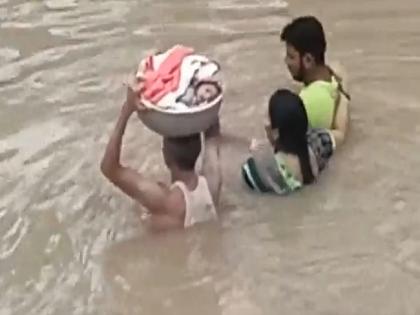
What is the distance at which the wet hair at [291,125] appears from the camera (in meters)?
3.90

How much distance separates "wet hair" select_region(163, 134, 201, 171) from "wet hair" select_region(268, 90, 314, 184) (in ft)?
1.02

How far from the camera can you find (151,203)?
3742 mm

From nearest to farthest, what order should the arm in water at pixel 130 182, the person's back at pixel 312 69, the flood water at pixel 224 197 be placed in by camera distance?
the flood water at pixel 224 197 → the arm in water at pixel 130 182 → the person's back at pixel 312 69

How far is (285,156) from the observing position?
396 cm

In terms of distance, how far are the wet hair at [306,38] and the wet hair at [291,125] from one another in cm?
25

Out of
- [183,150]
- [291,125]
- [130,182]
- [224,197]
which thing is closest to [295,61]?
[291,125]

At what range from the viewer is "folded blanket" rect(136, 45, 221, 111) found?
3.59 meters

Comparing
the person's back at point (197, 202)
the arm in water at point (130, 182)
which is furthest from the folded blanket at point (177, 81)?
the person's back at point (197, 202)

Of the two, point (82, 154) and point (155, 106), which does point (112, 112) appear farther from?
point (155, 106)

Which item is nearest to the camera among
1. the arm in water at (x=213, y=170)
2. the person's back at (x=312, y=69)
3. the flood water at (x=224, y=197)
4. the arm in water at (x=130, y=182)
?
the flood water at (x=224, y=197)

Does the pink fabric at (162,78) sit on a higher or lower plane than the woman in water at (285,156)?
higher

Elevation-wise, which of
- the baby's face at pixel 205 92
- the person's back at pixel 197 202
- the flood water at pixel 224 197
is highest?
the baby's face at pixel 205 92

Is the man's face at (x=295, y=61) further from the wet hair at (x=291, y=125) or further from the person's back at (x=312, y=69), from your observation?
the wet hair at (x=291, y=125)

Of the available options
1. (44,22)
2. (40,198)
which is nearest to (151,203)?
(40,198)
